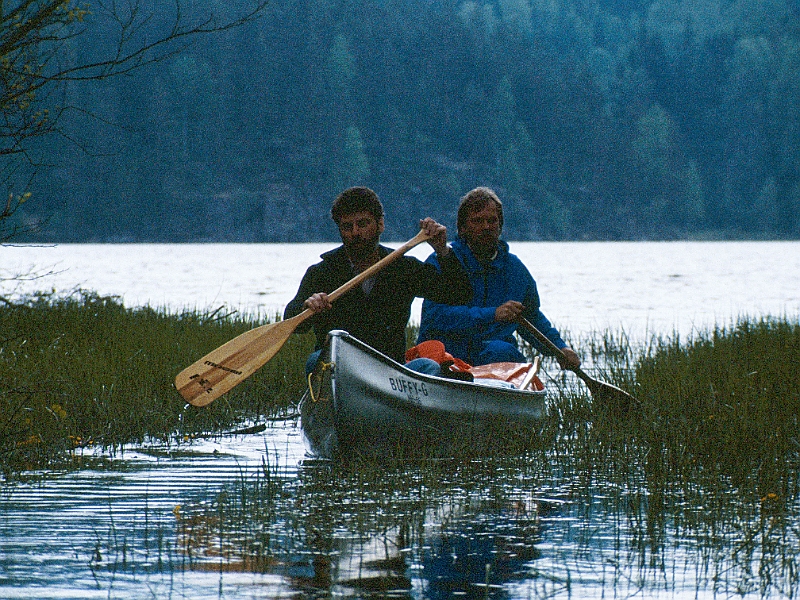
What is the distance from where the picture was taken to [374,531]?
5301mm

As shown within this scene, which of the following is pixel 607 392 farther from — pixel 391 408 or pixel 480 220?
pixel 391 408

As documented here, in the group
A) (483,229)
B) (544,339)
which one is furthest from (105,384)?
(544,339)

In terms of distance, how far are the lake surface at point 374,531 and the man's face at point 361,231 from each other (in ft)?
4.17

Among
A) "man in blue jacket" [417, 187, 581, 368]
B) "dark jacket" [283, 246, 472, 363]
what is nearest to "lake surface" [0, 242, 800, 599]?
"dark jacket" [283, 246, 472, 363]

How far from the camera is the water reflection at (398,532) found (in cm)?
447

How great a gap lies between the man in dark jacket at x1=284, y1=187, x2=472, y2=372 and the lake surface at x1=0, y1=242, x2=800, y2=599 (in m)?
0.86

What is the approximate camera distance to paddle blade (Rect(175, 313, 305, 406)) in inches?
301

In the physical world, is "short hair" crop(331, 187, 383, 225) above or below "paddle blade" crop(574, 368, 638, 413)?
above

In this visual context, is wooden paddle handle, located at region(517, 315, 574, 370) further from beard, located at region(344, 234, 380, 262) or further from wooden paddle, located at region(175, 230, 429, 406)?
beard, located at region(344, 234, 380, 262)

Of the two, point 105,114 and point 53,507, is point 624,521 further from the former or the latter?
point 105,114

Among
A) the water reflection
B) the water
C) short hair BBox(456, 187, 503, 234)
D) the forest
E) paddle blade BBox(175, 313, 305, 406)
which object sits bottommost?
the water reflection

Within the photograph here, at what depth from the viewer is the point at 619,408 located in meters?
8.95

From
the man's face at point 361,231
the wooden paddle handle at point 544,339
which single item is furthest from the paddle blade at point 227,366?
the wooden paddle handle at point 544,339

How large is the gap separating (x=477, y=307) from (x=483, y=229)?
524 mm
